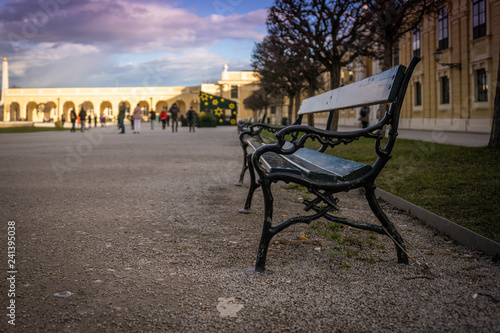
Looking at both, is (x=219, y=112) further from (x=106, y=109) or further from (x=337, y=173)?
(x=106, y=109)

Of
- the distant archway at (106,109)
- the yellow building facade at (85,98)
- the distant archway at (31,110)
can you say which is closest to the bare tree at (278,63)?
the yellow building facade at (85,98)

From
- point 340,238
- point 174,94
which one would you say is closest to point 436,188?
point 340,238

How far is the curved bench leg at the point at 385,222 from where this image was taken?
9.93 feet

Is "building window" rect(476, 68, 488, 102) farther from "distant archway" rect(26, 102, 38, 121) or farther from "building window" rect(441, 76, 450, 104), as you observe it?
"distant archway" rect(26, 102, 38, 121)

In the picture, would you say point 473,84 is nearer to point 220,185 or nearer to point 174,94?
point 220,185

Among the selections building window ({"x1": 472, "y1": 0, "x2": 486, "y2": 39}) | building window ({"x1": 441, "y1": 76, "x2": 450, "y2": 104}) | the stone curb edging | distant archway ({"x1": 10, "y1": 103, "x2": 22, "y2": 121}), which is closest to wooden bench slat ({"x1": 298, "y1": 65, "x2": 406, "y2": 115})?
the stone curb edging

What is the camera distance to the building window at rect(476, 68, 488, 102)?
877 inches

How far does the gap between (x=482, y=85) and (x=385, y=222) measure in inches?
882

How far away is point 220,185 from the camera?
6848 mm

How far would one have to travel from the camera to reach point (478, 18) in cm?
2242

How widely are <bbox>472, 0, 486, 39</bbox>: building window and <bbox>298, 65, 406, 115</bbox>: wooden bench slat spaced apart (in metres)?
20.2

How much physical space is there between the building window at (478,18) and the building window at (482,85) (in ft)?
5.52

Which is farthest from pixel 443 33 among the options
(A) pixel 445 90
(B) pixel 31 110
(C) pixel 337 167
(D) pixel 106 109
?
(B) pixel 31 110

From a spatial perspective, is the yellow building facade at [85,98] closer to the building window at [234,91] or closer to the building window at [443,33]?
the building window at [234,91]
